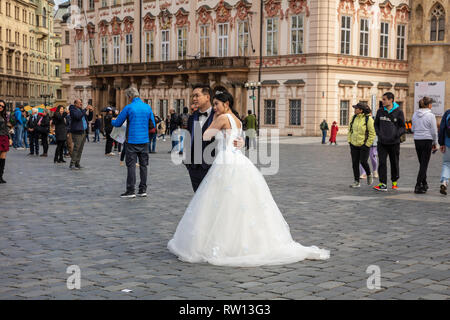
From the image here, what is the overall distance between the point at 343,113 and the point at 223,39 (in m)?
10.3

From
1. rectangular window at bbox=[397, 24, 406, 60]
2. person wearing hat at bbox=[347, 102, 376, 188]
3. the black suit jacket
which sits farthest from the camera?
rectangular window at bbox=[397, 24, 406, 60]

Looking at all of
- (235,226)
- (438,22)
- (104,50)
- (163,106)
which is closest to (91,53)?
(104,50)

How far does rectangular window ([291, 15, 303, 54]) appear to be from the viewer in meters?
43.2

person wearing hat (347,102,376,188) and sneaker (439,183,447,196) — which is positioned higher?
person wearing hat (347,102,376,188)

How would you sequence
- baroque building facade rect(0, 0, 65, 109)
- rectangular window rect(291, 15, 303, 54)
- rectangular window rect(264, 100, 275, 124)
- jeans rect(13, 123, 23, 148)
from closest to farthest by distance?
1. jeans rect(13, 123, 23, 148)
2. rectangular window rect(291, 15, 303, 54)
3. rectangular window rect(264, 100, 275, 124)
4. baroque building facade rect(0, 0, 65, 109)

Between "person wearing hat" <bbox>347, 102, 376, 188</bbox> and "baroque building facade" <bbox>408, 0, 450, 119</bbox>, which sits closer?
"person wearing hat" <bbox>347, 102, 376, 188</bbox>

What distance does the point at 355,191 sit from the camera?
13.6 metres

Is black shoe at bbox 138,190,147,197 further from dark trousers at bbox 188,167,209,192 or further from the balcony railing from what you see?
the balcony railing

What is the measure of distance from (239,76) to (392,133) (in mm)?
32218

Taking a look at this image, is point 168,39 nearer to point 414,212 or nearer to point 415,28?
point 415,28

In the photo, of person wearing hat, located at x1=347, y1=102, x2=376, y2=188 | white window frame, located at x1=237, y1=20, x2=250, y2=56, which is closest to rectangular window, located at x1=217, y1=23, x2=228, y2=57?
white window frame, located at x1=237, y1=20, x2=250, y2=56

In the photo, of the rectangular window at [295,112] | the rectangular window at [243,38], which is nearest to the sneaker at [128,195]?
the rectangular window at [295,112]

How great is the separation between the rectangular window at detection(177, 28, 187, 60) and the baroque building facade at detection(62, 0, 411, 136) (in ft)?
0.24
